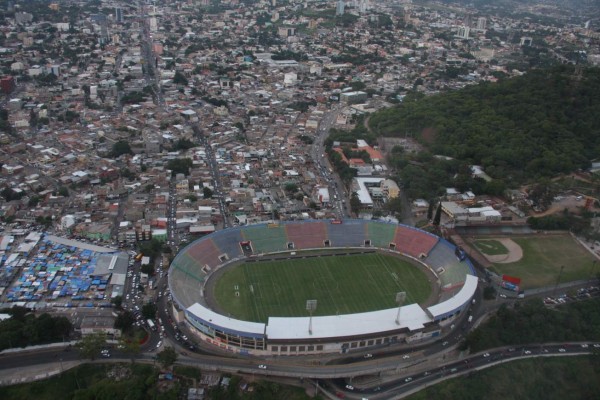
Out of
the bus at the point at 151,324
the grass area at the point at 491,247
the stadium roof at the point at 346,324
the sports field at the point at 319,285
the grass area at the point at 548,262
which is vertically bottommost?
the grass area at the point at 491,247

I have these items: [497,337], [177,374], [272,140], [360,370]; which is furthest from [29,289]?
[272,140]

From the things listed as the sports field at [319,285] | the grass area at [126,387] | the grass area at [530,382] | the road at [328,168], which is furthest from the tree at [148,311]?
the road at [328,168]

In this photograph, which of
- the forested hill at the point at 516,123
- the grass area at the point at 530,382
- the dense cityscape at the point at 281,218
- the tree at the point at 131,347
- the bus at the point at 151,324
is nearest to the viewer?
the grass area at the point at 530,382

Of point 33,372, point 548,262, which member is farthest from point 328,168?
point 33,372

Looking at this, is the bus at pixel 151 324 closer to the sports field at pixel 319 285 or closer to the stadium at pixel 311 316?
the stadium at pixel 311 316

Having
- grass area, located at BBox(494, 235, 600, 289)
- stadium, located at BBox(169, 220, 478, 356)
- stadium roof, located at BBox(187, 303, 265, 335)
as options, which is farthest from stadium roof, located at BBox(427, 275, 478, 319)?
stadium roof, located at BBox(187, 303, 265, 335)

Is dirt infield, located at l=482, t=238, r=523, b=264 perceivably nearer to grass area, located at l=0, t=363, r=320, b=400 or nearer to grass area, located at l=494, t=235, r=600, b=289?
grass area, located at l=494, t=235, r=600, b=289

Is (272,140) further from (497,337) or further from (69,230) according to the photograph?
(497,337)
